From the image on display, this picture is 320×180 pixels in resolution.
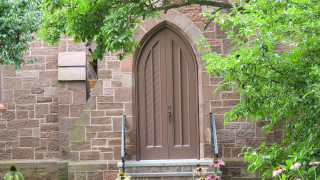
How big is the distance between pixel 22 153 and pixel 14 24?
3.32 m

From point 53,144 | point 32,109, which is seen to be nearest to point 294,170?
point 53,144

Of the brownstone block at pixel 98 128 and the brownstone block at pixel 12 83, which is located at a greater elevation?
the brownstone block at pixel 12 83

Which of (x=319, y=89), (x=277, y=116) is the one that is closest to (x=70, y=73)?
(x=277, y=116)

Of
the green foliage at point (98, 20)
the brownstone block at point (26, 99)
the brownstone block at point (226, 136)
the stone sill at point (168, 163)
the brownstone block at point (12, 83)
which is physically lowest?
the stone sill at point (168, 163)

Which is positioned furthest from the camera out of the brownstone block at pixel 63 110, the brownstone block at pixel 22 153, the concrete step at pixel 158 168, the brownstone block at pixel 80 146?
the brownstone block at pixel 22 153

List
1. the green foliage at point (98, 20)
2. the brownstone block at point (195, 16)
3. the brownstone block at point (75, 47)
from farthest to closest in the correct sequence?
the brownstone block at point (75, 47), the brownstone block at point (195, 16), the green foliage at point (98, 20)

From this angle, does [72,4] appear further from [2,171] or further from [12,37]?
[2,171]

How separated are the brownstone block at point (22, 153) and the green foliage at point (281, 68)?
6021 millimetres

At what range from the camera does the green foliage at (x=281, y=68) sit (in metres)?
5.27

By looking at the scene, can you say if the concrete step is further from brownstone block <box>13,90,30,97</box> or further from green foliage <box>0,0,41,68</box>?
brownstone block <box>13,90,30,97</box>

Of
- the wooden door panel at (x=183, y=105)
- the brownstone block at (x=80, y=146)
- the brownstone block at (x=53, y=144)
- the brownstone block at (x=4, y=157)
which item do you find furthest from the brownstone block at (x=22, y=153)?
the wooden door panel at (x=183, y=105)

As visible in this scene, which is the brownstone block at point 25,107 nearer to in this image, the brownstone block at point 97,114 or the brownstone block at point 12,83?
the brownstone block at point 12,83

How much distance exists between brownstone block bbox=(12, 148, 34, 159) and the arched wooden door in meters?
2.66

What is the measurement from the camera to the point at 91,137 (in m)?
9.48
